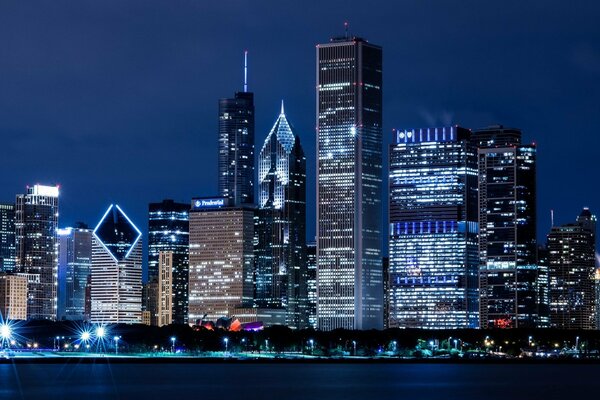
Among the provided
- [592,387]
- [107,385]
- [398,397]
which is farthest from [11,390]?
[592,387]

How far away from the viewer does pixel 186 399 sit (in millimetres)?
138500

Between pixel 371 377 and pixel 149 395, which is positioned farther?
pixel 371 377

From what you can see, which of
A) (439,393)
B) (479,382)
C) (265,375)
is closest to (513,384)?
(479,382)

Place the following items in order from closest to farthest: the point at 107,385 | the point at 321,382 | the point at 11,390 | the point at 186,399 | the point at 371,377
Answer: the point at 186,399 → the point at 11,390 → the point at 107,385 → the point at 321,382 → the point at 371,377

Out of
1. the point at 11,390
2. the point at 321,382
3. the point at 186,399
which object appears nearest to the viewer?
the point at 186,399

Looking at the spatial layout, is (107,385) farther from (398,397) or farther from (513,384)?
(513,384)

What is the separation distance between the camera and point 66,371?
19912cm

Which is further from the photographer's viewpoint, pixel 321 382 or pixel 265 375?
pixel 265 375

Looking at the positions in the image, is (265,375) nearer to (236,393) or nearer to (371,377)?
(371,377)

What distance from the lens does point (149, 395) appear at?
142 m

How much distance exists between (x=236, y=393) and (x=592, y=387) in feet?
141

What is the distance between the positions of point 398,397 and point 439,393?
10213 millimetres

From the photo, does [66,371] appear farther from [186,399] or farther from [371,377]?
[186,399]

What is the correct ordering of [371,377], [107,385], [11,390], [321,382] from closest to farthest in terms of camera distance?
[11,390] < [107,385] < [321,382] < [371,377]
